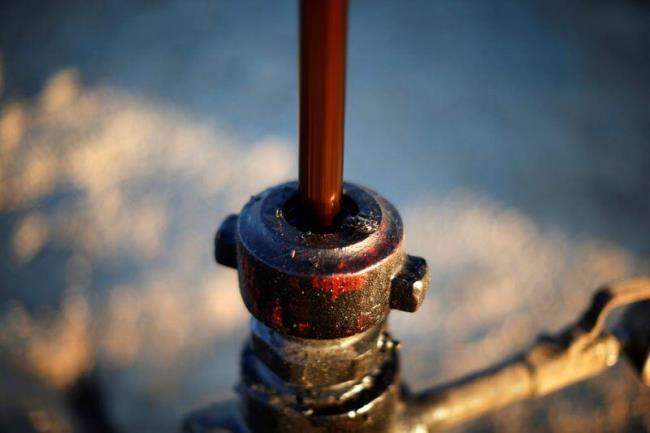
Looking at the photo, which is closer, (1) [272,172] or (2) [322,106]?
(2) [322,106]

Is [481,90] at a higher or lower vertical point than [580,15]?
lower

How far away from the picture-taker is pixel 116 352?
1050 mm

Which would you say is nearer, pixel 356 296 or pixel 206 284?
pixel 356 296

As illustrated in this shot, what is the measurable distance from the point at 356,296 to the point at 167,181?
101cm

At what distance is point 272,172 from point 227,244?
903mm

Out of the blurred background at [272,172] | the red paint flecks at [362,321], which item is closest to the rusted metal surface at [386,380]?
the red paint flecks at [362,321]

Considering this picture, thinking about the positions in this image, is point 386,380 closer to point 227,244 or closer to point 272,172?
point 227,244

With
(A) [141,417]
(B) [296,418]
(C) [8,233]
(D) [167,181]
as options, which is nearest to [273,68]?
(D) [167,181]

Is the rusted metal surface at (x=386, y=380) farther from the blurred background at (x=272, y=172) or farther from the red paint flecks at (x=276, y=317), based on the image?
the blurred background at (x=272, y=172)

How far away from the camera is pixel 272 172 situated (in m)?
1.22

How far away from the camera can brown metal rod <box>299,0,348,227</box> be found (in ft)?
0.76

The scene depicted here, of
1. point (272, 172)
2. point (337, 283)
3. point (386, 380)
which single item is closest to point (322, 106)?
point (337, 283)

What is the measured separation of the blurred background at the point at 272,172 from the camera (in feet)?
3.42

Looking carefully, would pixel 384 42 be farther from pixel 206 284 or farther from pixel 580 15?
pixel 206 284
